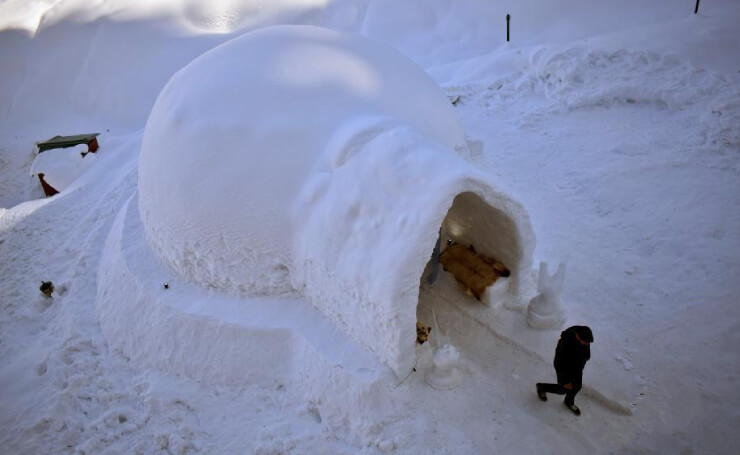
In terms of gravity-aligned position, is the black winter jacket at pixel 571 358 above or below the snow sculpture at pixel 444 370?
above

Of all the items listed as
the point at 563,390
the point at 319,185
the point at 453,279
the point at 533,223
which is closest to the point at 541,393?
the point at 563,390

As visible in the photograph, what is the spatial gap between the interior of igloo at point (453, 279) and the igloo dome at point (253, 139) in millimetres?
977

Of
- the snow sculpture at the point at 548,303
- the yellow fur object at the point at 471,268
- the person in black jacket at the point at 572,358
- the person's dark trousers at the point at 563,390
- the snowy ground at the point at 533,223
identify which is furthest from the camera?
the yellow fur object at the point at 471,268

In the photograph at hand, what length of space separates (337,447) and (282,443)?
1.59 ft

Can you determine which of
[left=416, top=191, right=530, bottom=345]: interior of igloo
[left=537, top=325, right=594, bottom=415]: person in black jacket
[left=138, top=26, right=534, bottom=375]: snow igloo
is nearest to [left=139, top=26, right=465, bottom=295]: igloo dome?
[left=138, top=26, right=534, bottom=375]: snow igloo

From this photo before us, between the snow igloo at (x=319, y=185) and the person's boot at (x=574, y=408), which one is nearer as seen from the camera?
the snow igloo at (x=319, y=185)

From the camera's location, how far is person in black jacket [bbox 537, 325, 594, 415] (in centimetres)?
392

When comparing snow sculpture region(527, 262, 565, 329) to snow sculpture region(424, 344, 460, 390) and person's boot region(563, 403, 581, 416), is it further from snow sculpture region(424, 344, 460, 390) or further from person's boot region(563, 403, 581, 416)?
snow sculpture region(424, 344, 460, 390)

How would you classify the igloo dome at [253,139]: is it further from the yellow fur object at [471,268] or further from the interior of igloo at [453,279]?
the yellow fur object at [471,268]

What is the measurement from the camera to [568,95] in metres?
9.30

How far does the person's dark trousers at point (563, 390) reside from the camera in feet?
13.5

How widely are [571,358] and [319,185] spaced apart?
2517 mm

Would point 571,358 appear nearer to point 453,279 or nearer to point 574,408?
point 574,408

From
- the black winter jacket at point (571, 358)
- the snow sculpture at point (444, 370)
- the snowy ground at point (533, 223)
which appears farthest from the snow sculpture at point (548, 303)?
the snow sculpture at point (444, 370)
